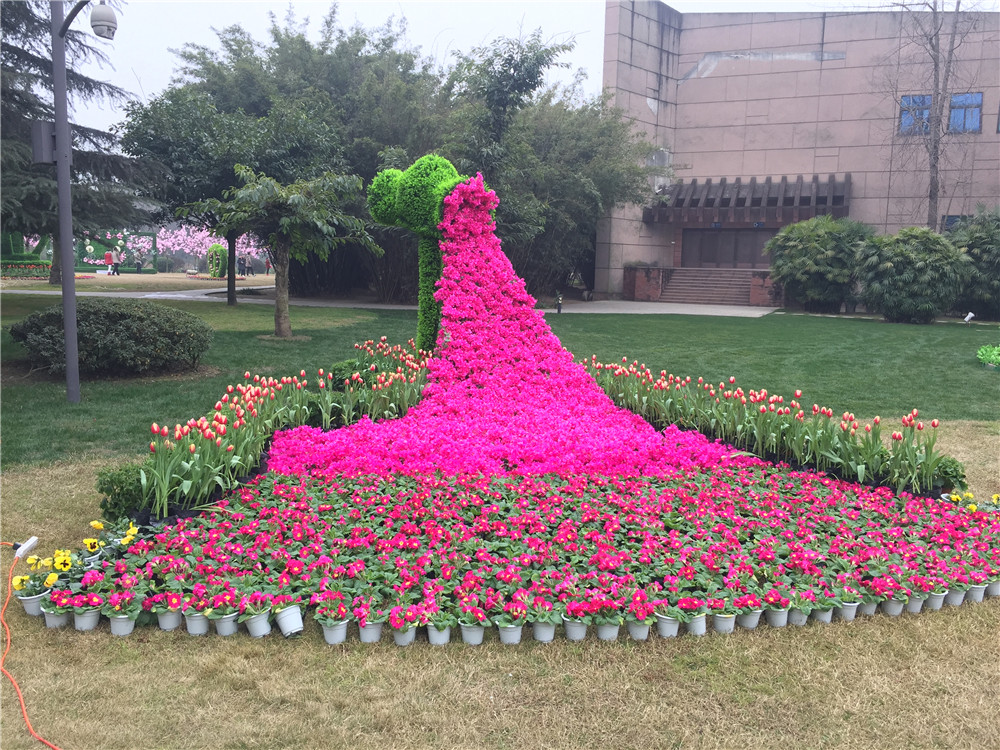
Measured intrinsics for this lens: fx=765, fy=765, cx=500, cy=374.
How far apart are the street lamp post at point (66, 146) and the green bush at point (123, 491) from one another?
4.12 metres

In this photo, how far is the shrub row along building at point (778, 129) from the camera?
27828mm

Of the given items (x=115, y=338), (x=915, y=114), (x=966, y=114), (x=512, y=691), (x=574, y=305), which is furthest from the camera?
Result: (x=915, y=114)

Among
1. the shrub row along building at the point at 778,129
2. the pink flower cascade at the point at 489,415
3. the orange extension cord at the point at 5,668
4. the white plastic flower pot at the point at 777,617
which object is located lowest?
the orange extension cord at the point at 5,668

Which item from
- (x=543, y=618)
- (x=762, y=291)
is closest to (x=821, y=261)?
(x=762, y=291)

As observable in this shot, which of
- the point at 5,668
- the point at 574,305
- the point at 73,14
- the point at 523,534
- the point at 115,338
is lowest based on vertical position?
the point at 5,668

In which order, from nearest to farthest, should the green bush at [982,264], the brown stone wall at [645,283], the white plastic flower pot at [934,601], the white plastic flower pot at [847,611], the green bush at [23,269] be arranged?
the white plastic flower pot at [847,611] → the white plastic flower pot at [934,601] → the green bush at [982,264] → the brown stone wall at [645,283] → the green bush at [23,269]

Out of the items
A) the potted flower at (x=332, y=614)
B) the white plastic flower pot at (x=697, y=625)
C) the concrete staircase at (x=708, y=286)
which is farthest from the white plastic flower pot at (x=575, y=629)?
the concrete staircase at (x=708, y=286)

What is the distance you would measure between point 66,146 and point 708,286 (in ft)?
84.1

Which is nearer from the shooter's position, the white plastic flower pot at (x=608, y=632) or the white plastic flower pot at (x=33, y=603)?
the white plastic flower pot at (x=608, y=632)

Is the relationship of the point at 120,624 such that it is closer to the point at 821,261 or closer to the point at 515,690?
the point at 515,690

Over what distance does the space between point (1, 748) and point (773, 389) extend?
32.4 ft

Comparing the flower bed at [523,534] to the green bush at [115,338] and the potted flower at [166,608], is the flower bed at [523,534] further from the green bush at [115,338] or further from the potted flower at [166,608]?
the green bush at [115,338]

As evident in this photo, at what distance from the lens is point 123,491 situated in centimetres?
479

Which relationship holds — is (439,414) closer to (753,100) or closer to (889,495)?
(889,495)
